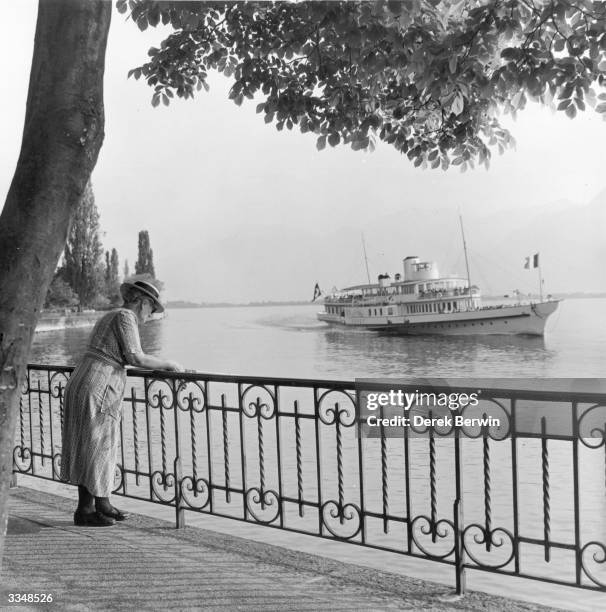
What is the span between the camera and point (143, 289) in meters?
4.63

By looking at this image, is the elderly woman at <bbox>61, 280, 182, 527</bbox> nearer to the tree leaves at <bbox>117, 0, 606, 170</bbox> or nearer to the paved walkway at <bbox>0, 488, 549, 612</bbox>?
the paved walkway at <bbox>0, 488, 549, 612</bbox>

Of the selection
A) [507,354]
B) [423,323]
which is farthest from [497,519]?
[423,323]

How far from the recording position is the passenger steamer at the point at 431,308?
65.4m

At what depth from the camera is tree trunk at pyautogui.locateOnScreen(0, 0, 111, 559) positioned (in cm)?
277

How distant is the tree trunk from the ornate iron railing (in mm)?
1717

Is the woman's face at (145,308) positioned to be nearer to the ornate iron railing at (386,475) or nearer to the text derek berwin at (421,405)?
the ornate iron railing at (386,475)

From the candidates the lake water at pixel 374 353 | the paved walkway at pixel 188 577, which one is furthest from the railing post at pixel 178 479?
the lake water at pixel 374 353

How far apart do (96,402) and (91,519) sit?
84 centimetres

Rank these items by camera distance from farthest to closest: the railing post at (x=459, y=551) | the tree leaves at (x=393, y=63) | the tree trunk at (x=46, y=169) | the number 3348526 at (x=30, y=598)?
the tree leaves at (x=393, y=63) → the railing post at (x=459, y=551) → the number 3348526 at (x=30, y=598) → the tree trunk at (x=46, y=169)

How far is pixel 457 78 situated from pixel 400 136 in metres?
2.36

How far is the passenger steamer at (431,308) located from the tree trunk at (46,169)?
64455 mm

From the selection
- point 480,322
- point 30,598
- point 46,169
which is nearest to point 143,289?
point 46,169

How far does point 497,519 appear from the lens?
30.3ft

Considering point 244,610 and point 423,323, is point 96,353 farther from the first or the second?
point 423,323
